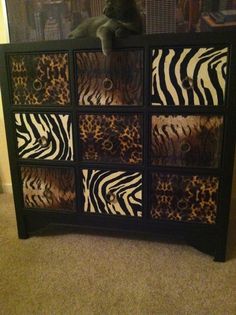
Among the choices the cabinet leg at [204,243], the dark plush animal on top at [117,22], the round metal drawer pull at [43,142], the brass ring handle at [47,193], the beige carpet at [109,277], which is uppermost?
the dark plush animal on top at [117,22]

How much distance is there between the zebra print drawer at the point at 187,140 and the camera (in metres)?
1.35

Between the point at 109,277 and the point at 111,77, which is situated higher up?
the point at 111,77

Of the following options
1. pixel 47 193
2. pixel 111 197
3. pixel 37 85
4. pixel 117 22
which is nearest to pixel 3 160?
pixel 47 193

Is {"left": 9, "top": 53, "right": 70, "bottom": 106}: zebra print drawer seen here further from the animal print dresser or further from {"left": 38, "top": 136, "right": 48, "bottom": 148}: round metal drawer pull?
{"left": 38, "top": 136, "right": 48, "bottom": 148}: round metal drawer pull

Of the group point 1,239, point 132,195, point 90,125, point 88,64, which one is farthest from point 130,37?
point 1,239

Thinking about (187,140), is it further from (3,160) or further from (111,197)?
(3,160)

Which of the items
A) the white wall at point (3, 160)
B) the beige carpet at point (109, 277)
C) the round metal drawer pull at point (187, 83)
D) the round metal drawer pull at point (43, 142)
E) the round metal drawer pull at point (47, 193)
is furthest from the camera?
the white wall at point (3, 160)

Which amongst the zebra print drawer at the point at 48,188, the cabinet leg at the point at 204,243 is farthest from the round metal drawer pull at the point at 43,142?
the cabinet leg at the point at 204,243

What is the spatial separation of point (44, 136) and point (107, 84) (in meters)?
0.49

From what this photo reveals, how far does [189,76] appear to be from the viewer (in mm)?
1299

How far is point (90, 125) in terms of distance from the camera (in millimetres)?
1476

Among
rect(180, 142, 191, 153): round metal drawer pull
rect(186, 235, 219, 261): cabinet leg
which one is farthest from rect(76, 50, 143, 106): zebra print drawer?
rect(186, 235, 219, 261): cabinet leg

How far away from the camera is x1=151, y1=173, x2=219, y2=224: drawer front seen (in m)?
1.43

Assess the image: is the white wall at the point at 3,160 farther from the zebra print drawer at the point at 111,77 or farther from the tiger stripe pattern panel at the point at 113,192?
the tiger stripe pattern panel at the point at 113,192
